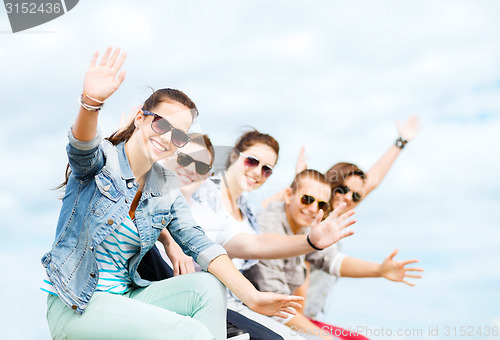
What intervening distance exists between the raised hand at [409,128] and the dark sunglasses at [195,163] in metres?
4.11

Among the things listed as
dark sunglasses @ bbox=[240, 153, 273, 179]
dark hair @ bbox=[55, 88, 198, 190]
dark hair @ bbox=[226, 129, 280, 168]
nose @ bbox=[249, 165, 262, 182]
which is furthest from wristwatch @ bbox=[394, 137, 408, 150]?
dark hair @ bbox=[55, 88, 198, 190]

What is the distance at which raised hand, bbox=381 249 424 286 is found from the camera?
5426 millimetres

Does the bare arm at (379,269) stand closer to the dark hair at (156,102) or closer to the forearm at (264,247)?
the forearm at (264,247)

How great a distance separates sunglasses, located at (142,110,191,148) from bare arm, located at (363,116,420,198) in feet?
12.5

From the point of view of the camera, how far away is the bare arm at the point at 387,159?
716cm

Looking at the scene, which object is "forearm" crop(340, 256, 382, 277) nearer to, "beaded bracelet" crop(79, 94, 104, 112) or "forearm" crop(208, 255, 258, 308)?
"forearm" crop(208, 255, 258, 308)

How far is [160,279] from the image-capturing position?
3.81 m

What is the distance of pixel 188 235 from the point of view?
361 cm

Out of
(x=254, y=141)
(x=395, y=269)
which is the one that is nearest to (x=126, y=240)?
(x=254, y=141)

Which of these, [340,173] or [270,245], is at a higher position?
[340,173]

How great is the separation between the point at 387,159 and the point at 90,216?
5.26 meters

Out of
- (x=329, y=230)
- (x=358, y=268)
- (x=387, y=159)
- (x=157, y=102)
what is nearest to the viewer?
(x=157, y=102)

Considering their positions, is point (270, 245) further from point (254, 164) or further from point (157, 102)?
point (157, 102)

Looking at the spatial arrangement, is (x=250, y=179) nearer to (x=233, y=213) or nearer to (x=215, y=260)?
(x=233, y=213)
